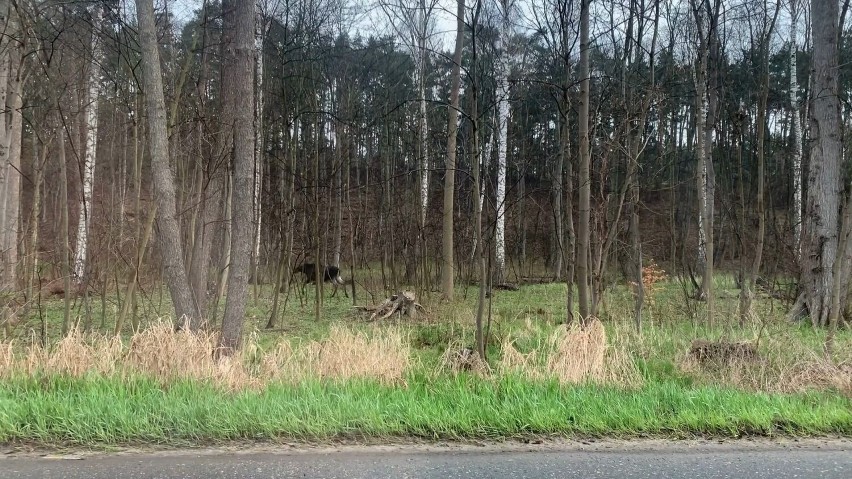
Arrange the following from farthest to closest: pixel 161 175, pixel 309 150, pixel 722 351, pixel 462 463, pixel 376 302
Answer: pixel 309 150 → pixel 376 302 → pixel 161 175 → pixel 722 351 → pixel 462 463

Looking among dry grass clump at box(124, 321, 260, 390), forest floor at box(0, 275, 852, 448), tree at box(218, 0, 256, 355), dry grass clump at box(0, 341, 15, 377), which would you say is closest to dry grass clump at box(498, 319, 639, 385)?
forest floor at box(0, 275, 852, 448)

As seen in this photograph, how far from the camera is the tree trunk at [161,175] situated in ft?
23.1

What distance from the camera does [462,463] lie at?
359 cm

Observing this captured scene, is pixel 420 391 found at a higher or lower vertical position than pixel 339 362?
lower

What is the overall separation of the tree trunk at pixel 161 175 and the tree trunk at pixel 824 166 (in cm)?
993

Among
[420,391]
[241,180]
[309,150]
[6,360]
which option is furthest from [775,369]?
[309,150]

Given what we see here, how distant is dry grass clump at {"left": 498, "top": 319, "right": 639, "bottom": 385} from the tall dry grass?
1.22m

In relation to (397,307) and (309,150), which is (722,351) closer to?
(397,307)

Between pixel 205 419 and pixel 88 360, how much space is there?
212cm

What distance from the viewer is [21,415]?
161 inches

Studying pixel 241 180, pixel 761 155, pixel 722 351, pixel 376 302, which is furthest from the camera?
pixel 376 302

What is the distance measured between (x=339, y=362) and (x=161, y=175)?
3530 millimetres

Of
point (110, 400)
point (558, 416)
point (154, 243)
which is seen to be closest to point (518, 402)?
point (558, 416)

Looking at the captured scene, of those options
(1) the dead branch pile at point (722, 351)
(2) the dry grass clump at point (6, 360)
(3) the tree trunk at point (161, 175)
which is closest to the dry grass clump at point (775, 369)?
(1) the dead branch pile at point (722, 351)
